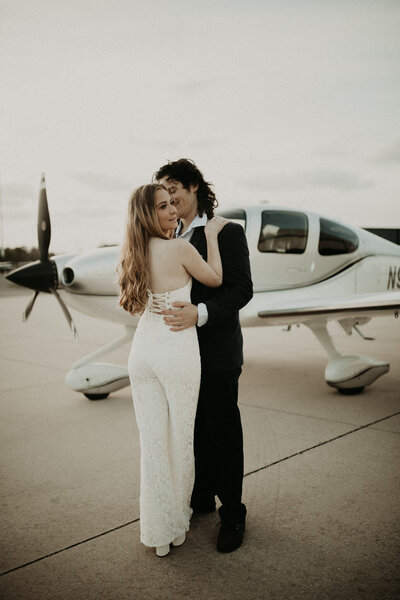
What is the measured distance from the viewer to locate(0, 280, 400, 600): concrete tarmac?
2.05 m

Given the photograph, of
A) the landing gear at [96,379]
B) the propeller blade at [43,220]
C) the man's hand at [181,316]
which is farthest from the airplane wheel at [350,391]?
the propeller blade at [43,220]

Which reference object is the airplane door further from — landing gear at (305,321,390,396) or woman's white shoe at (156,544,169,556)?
woman's white shoe at (156,544,169,556)

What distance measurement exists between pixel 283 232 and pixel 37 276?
2624 millimetres

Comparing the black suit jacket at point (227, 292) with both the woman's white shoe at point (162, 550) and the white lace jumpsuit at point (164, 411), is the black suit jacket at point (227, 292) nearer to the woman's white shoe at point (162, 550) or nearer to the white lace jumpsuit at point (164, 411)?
the white lace jumpsuit at point (164, 411)

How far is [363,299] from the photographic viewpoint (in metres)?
4.83

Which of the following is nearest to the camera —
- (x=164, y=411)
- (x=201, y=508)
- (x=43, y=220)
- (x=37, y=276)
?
(x=164, y=411)

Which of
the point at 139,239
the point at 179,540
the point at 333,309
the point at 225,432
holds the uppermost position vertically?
the point at 139,239

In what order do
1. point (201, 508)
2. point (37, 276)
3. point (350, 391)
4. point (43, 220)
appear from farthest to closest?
1. point (43, 220)
2. point (350, 391)
3. point (37, 276)
4. point (201, 508)

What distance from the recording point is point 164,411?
2264mm

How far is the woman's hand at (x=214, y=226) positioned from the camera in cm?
240

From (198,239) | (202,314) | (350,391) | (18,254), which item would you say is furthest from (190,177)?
(18,254)

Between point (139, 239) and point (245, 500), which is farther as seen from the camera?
point (245, 500)

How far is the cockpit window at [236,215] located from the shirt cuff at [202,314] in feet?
10.3

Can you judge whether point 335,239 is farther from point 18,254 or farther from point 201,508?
point 18,254
